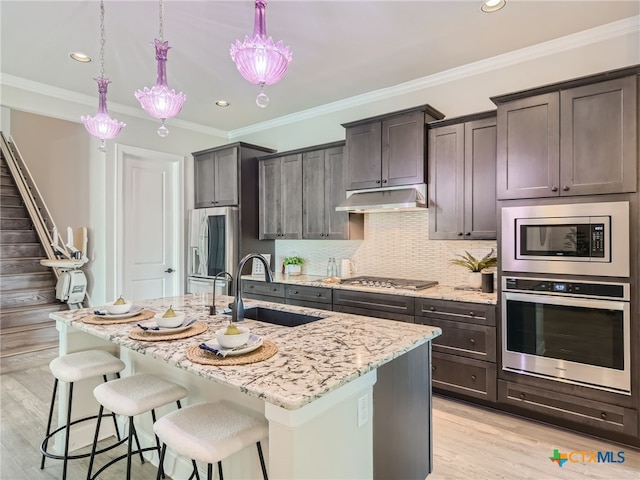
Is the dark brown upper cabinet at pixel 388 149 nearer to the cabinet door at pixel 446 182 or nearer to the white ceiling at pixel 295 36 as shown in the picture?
the cabinet door at pixel 446 182

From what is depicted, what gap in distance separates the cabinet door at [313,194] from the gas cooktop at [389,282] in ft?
2.20

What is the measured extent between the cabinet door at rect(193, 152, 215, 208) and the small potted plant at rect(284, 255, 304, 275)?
1.32 metres

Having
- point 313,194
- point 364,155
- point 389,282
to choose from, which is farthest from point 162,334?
point 313,194

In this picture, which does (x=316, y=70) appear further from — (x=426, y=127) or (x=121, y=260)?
(x=121, y=260)

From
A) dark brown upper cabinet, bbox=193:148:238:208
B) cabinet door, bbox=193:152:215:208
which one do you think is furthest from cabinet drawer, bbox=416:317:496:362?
cabinet door, bbox=193:152:215:208

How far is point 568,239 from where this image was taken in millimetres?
2584

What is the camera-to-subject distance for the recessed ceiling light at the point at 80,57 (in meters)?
3.26

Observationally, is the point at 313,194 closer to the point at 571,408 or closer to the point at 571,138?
the point at 571,138

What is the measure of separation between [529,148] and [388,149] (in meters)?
1.26

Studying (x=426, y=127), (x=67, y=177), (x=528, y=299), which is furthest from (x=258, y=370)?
(x=67, y=177)

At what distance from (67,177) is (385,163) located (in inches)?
221

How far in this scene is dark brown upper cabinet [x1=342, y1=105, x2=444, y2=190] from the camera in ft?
11.4

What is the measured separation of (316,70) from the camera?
3574 millimetres

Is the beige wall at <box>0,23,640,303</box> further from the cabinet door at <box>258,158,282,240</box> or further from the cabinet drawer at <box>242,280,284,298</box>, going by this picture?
the cabinet drawer at <box>242,280,284,298</box>
